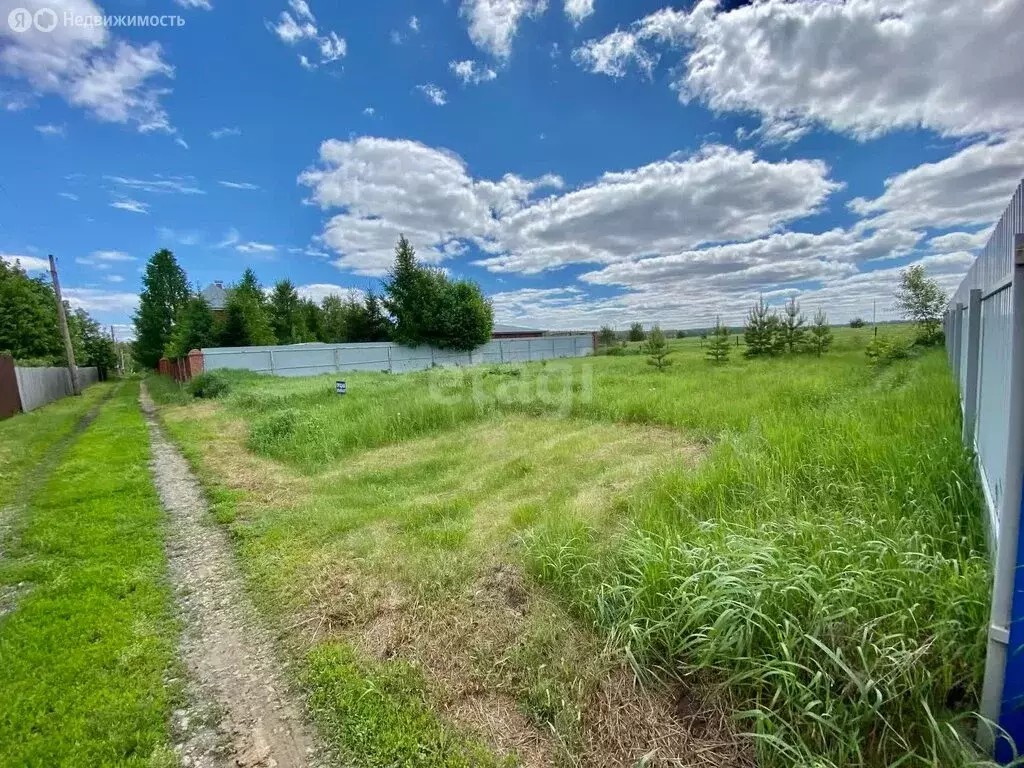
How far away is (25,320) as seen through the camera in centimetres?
2072

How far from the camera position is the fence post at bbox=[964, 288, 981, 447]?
3227mm

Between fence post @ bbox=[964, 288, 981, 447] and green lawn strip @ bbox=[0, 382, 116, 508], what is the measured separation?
9.31m

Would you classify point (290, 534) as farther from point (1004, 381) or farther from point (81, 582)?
point (1004, 381)

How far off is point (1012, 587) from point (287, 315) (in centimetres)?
3495

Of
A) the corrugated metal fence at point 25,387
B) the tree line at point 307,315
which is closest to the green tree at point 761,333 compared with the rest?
the tree line at point 307,315

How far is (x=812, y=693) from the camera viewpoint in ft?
5.07

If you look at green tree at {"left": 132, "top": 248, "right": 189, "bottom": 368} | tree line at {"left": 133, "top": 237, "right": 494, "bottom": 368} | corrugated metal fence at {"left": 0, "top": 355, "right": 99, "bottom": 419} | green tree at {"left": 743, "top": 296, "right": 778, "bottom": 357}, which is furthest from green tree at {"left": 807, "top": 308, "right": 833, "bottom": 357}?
green tree at {"left": 132, "top": 248, "right": 189, "bottom": 368}

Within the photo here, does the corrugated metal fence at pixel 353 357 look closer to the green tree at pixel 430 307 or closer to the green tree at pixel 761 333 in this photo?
the green tree at pixel 430 307

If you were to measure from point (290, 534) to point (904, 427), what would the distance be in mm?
5656

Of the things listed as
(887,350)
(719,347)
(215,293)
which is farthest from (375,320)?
(887,350)

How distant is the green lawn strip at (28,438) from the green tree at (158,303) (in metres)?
23.3

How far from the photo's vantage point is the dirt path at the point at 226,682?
173 cm

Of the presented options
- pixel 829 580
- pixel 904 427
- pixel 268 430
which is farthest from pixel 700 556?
pixel 268 430

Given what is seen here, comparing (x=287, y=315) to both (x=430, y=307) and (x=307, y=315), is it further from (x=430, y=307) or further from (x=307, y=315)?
(x=430, y=307)
